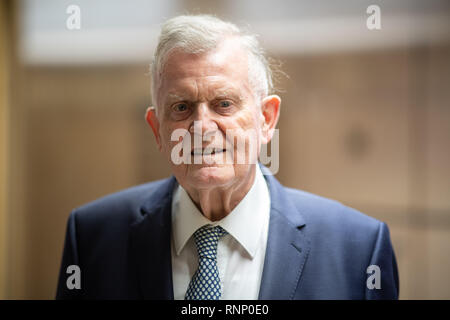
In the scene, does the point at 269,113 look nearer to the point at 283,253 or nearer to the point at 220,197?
the point at 220,197

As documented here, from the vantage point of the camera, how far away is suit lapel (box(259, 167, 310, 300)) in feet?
3.42

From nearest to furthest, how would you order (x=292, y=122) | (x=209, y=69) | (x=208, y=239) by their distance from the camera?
(x=209, y=69), (x=208, y=239), (x=292, y=122)

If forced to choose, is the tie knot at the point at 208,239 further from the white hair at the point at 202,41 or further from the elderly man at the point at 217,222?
the white hair at the point at 202,41

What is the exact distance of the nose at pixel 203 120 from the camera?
98 centimetres

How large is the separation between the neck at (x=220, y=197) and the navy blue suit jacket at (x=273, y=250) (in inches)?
3.6

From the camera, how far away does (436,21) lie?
1.88 metres

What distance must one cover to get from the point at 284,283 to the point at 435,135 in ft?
4.29

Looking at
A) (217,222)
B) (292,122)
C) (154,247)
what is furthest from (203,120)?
(292,122)

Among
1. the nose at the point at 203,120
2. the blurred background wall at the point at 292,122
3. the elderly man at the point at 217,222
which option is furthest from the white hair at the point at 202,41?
the blurred background wall at the point at 292,122

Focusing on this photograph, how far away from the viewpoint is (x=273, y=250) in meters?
1.07

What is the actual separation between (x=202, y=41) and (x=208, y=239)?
505mm

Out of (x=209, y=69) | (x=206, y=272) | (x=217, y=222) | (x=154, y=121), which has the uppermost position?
(x=209, y=69)
